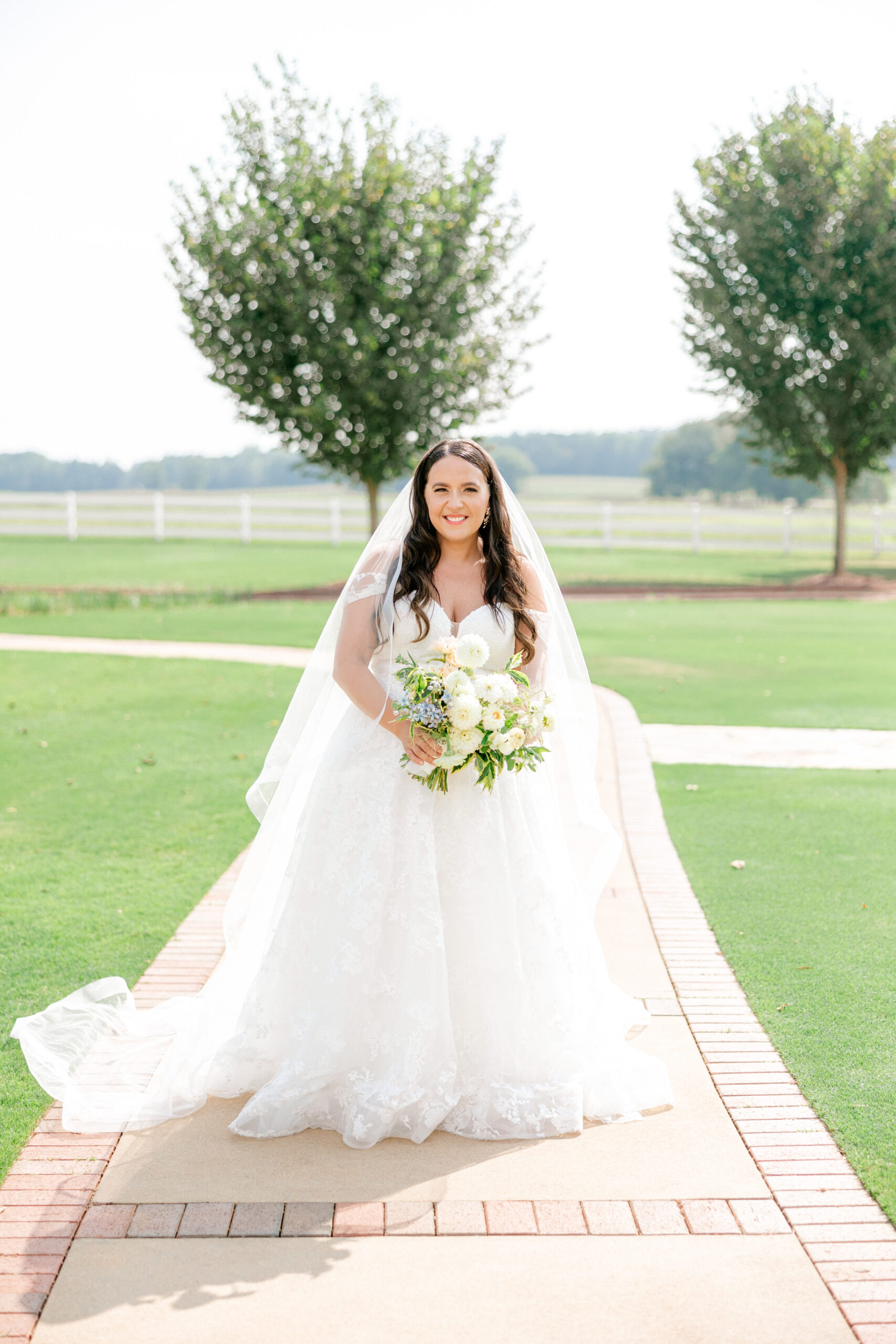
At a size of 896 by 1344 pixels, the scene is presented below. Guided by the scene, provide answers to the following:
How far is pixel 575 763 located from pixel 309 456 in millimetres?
24617

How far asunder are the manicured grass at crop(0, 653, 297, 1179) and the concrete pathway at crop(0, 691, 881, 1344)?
0.57 metres

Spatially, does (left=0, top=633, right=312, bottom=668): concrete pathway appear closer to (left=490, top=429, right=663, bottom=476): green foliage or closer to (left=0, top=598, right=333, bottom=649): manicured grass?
(left=0, top=598, right=333, bottom=649): manicured grass

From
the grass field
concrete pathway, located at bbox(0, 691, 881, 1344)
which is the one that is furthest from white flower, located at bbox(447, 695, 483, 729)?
the grass field

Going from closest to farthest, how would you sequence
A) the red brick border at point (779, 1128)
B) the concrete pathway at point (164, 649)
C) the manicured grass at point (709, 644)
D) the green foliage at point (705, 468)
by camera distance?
the red brick border at point (779, 1128) → the manicured grass at point (709, 644) → the concrete pathway at point (164, 649) → the green foliage at point (705, 468)

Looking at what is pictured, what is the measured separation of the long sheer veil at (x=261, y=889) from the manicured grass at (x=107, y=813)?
21 centimetres

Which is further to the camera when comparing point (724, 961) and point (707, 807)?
point (707, 807)

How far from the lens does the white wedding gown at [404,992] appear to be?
12.3 ft

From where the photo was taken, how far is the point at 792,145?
28.1m

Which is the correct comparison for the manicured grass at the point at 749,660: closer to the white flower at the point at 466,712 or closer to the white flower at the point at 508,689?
the white flower at the point at 508,689

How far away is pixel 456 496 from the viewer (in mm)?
4094

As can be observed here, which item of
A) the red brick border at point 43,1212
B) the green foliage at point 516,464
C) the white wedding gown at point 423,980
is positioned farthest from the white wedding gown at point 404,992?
the green foliage at point 516,464

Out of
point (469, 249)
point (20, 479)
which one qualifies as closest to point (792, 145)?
point (469, 249)

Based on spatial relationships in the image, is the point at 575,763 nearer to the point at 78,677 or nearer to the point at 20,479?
the point at 78,677

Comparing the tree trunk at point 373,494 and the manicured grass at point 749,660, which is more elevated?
the tree trunk at point 373,494
